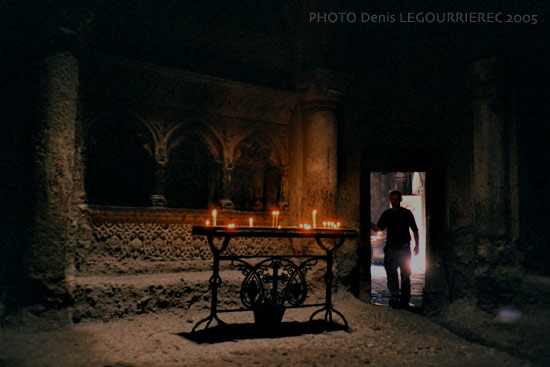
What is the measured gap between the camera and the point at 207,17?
616cm

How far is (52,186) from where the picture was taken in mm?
4160

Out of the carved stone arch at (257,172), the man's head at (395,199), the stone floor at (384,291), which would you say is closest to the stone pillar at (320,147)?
the carved stone arch at (257,172)

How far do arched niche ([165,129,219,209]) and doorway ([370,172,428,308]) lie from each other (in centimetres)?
322

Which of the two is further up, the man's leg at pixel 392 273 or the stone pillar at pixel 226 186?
the stone pillar at pixel 226 186

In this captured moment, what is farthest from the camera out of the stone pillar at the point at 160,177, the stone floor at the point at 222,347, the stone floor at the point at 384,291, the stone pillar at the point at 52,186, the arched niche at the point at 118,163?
the stone floor at the point at 384,291

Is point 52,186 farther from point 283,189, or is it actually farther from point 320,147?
point 320,147

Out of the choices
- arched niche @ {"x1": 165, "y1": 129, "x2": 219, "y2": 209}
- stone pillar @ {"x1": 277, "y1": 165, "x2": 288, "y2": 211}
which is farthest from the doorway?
arched niche @ {"x1": 165, "y1": 129, "x2": 219, "y2": 209}

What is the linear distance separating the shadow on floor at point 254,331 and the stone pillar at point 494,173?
244 cm

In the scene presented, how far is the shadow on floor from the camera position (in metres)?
3.92

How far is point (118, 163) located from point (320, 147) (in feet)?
8.94

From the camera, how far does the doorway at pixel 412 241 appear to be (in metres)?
8.25

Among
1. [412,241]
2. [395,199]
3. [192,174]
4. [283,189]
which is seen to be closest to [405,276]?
[395,199]

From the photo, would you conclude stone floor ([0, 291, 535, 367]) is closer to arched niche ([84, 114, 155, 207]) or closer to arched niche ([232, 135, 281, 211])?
arched niche ([84, 114, 155, 207])

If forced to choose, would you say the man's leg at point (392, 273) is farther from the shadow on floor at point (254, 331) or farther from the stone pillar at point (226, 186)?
the stone pillar at point (226, 186)
